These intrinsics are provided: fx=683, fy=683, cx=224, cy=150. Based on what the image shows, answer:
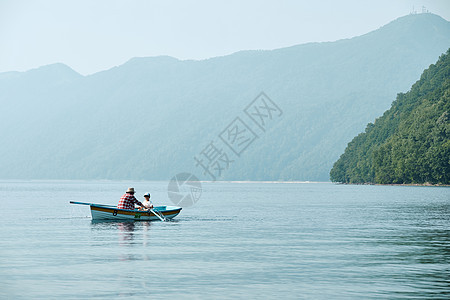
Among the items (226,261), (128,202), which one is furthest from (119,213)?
(226,261)

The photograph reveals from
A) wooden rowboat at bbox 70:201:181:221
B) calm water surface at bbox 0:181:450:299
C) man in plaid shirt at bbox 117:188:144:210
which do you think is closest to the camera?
calm water surface at bbox 0:181:450:299

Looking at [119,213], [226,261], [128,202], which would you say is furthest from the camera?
[128,202]

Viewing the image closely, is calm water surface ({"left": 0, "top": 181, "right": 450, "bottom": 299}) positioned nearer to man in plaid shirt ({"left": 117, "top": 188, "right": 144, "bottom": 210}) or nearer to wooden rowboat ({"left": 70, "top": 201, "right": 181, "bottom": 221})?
wooden rowboat ({"left": 70, "top": 201, "right": 181, "bottom": 221})

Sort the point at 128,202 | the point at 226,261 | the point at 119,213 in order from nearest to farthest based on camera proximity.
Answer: the point at 226,261 < the point at 119,213 < the point at 128,202

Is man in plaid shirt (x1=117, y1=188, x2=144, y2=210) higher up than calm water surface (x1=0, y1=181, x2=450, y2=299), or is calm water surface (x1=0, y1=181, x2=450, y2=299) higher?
man in plaid shirt (x1=117, y1=188, x2=144, y2=210)

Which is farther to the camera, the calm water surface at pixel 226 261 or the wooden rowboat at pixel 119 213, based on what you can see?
the wooden rowboat at pixel 119 213

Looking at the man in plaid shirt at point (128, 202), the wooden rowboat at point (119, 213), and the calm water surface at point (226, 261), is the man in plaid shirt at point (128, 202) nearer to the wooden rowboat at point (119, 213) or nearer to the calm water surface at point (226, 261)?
the wooden rowboat at point (119, 213)

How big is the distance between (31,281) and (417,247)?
22810 mm

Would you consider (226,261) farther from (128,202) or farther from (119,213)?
(128,202)

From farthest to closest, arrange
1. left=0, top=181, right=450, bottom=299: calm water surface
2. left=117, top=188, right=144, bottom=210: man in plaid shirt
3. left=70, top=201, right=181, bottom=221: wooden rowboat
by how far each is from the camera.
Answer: left=117, top=188, right=144, bottom=210: man in plaid shirt
left=70, top=201, right=181, bottom=221: wooden rowboat
left=0, top=181, right=450, bottom=299: calm water surface

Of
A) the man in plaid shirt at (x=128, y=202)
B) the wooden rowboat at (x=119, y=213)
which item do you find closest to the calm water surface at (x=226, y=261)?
the wooden rowboat at (x=119, y=213)

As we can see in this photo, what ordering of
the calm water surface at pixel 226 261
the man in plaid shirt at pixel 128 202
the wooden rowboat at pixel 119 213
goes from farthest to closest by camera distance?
the man in plaid shirt at pixel 128 202, the wooden rowboat at pixel 119 213, the calm water surface at pixel 226 261

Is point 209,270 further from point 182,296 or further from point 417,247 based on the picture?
point 417,247

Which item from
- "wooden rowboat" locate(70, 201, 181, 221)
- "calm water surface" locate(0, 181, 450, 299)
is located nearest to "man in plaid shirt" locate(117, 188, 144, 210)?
"wooden rowboat" locate(70, 201, 181, 221)
